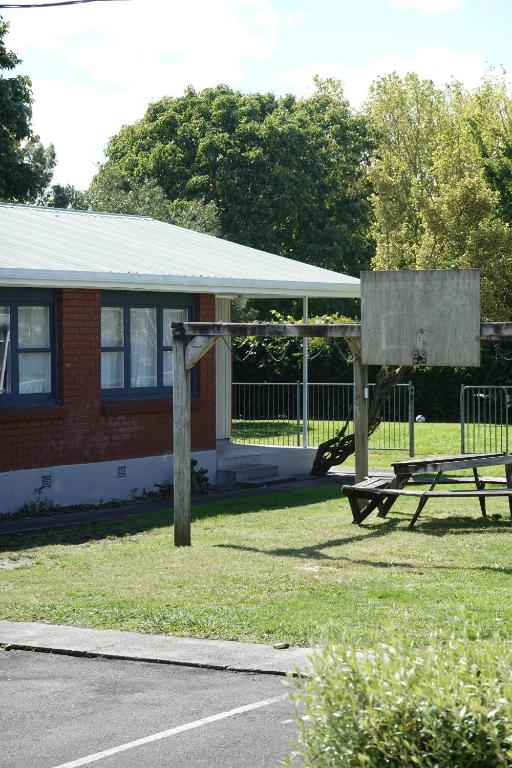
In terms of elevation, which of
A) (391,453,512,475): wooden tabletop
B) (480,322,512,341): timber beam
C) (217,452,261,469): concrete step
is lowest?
(217,452,261,469): concrete step

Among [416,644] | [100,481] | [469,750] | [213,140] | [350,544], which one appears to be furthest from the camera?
[213,140]

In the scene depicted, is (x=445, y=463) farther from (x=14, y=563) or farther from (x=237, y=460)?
(x=237, y=460)

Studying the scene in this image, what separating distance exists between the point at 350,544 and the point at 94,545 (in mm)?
2847

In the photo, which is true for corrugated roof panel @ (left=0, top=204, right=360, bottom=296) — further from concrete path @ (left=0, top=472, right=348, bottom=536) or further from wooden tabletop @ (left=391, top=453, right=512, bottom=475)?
wooden tabletop @ (left=391, top=453, right=512, bottom=475)

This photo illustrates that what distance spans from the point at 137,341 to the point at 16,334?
2.52 m

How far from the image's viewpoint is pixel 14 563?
1293cm

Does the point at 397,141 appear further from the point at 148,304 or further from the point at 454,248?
the point at 148,304

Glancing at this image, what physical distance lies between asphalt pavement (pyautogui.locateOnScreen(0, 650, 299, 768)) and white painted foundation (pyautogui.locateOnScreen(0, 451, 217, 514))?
797 centimetres

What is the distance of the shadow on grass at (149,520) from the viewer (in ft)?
47.6

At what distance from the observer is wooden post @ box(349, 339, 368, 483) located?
15688 mm

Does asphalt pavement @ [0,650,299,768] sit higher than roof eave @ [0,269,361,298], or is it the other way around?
roof eave @ [0,269,361,298]

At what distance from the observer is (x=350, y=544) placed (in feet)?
44.3

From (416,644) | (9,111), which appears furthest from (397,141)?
(416,644)

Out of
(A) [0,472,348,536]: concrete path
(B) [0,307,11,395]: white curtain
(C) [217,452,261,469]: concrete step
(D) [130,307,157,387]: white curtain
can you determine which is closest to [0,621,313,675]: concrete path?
(A) [0,472,348,536]: concrete path
